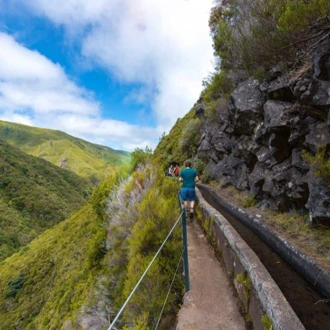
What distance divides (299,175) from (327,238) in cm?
206

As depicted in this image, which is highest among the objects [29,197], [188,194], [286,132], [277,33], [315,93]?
[277,33]

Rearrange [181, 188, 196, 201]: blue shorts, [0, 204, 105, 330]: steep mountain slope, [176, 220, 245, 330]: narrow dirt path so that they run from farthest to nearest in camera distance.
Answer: [0, 204, 105, 330]: steep mountain slope < [181, 188, 196, 201]: blue shorts < [176, 220, 245, 330]: narrow dirt path

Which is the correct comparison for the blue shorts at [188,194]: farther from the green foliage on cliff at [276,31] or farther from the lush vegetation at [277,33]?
the green foliage on cliff at [276,31]

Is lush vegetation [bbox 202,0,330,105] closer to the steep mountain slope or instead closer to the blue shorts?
the blue shorts

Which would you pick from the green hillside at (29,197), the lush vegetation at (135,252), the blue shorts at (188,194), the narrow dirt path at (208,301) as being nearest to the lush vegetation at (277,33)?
the blue shorts at (188,194)

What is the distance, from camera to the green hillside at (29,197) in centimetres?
8462

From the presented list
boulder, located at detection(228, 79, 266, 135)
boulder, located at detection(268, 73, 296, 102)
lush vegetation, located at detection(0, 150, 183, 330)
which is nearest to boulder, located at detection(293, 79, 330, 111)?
boulder, located at detection(268, 73, 296, 102)

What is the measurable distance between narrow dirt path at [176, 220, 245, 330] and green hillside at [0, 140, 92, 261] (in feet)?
267

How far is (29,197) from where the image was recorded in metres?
103

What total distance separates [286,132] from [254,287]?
5127mm

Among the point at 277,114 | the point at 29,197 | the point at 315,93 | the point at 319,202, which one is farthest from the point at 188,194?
the point at 29,197

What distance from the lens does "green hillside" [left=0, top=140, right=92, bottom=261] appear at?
84.6 metres

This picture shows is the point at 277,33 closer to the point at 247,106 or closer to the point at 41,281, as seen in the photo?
the point at 247,106

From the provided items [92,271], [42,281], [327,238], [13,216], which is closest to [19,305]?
[42,281]
